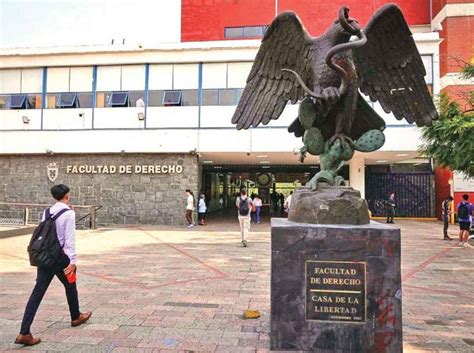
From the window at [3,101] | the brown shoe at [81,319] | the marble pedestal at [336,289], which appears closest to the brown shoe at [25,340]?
the brown shoe at [81,319]

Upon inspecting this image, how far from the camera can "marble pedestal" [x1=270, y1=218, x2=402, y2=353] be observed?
3324mm

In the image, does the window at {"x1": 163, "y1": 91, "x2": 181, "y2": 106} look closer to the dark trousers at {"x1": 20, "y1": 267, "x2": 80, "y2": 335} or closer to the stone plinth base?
the dark trousers at {"x1": 20, "y1": 267, "x2": 80, "y2": 335}

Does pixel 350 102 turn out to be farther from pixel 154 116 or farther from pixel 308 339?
pixel 154 116

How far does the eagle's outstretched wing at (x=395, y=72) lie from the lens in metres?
4.12

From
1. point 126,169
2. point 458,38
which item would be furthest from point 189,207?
point 458,38

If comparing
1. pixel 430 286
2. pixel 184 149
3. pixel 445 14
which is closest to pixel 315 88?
pixel 430 286

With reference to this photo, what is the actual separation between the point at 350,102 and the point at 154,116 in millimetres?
13766

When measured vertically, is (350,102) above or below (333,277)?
above

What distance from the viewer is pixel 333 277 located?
11.1 feet

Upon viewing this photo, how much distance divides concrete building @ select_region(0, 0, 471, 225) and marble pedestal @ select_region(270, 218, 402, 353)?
1232 cm

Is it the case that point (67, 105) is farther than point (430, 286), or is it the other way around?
point (67, 105)

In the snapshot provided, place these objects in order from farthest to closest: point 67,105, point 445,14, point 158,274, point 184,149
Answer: point 445,14 < point 67,105 < point 184,149 < point 158,274

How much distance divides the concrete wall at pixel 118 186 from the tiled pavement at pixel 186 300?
266 inches

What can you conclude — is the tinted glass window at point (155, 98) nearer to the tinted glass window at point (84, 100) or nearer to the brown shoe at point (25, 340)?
the tinted glass window at point (84, 100)
